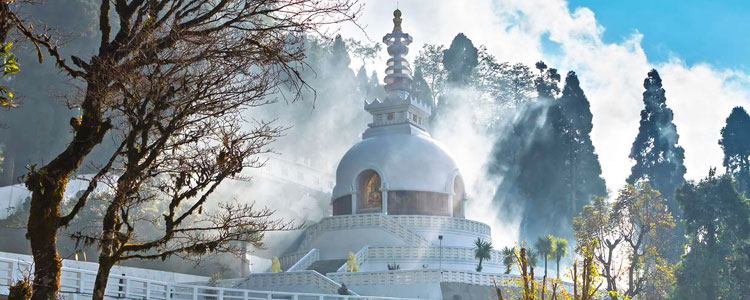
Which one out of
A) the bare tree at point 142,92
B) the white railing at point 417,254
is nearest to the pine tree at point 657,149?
the white railing at point 417,254

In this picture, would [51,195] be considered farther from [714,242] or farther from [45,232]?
[714,242]

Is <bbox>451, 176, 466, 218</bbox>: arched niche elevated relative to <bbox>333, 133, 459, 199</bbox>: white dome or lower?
lower

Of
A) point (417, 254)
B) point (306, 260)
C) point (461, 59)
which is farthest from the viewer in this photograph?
point (461, 59)

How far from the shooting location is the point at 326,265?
41.2 m

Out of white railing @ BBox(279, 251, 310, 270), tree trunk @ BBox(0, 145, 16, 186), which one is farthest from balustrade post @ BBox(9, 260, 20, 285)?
tree trunk @ BBox(0, 145, 16, 186)

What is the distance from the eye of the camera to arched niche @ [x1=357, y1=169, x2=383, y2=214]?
155 ft

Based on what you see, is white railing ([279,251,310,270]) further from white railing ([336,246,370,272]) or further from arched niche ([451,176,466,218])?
arched niche ([451,176,466,218])

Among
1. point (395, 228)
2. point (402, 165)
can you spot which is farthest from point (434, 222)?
point (402, 165)

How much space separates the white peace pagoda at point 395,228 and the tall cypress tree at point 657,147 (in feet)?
58.9

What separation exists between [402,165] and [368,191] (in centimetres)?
232

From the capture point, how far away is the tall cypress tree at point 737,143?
59344mm

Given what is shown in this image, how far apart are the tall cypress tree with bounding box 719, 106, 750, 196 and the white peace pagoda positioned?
20.8 m

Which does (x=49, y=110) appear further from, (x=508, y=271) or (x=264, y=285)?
(x=508, y=271)

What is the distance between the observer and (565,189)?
63500 mm
